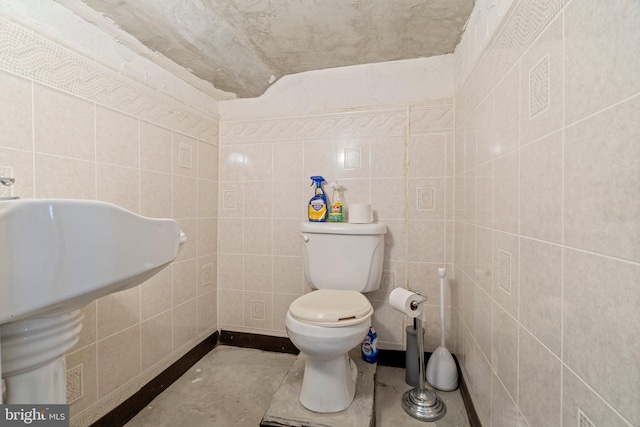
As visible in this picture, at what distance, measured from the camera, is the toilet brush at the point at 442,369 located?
1.33m

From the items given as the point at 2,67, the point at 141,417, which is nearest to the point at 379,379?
the point at 141,417

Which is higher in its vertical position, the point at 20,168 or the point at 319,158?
the point at 319,158

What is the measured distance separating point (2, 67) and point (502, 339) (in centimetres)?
167

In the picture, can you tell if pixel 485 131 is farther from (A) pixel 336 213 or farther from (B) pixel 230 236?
(B) pixel 230 236

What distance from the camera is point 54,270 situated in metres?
0.43

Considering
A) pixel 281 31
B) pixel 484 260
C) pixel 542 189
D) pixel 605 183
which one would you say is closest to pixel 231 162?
pixel 281 31

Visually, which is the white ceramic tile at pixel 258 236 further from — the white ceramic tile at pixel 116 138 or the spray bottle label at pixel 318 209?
the white ceramic tile at pixel 116 138

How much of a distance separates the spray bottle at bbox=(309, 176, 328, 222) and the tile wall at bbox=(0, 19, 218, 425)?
0.66 meters

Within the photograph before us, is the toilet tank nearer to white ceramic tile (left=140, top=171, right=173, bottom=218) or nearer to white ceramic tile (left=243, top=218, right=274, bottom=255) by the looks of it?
white ceramic tile (left=243, top=218, right=274, bottom=255)

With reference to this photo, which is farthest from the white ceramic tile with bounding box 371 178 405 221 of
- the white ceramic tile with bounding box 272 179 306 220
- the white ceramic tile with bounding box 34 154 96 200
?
the white ceramic tile with bounding box 34 154 96 200

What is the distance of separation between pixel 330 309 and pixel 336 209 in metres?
0.61

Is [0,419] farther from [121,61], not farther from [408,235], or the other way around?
[408,235]

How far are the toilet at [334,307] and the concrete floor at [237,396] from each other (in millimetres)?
228

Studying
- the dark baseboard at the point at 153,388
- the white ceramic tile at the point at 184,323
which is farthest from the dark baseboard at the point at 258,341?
the white ceramic tile at the point at 184,323
